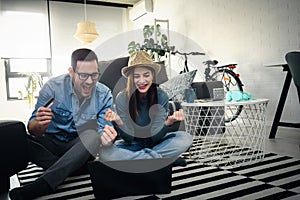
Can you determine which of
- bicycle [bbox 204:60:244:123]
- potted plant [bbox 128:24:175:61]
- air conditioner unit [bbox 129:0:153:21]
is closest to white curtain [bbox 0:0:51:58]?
air conditioner unit [bbox 129:0:153:21]

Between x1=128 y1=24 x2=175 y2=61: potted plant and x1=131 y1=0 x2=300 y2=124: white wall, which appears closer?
x1=131 y1=0 x2=300 y2=124: white wall

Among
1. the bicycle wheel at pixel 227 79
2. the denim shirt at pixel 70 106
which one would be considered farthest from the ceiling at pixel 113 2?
the denim shirt at pixel 70 106

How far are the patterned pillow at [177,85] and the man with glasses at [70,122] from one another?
0.78m

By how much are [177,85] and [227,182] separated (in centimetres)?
103

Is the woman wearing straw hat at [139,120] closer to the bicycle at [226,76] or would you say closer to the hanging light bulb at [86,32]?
the bicycle at [226,76]

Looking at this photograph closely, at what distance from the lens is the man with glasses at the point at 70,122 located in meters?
1.16

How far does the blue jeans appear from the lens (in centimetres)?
109

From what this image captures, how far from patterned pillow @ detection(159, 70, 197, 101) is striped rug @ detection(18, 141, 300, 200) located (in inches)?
25.0

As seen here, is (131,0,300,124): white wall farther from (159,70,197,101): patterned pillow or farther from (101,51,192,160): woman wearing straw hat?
(101,51,192,160): woman wearing straw hat

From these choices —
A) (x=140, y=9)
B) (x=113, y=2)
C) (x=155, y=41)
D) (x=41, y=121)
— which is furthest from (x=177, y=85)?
(x=113, y=2)

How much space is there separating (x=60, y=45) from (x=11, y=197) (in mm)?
4318

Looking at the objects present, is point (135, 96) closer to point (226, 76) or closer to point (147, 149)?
point (147, 149)

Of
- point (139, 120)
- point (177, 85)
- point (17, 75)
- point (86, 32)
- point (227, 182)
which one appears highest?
point (86, 32)

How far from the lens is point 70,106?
4.62 feet
